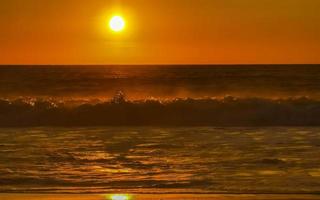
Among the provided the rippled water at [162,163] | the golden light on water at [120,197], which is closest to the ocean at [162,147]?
the rippled water at [162,163]

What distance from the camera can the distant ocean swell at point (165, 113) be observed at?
19453 millimetres

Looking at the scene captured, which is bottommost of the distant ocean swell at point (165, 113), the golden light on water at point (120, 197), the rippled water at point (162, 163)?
the golden light on water at point (120, 197)

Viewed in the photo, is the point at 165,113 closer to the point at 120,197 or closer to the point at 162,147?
the point at 162,147

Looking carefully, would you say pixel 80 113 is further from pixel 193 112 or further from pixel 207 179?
pixel 207 179

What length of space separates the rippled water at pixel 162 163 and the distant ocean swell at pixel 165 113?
523cm

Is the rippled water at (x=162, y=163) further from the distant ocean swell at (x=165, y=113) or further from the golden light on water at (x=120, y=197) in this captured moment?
the distant ocean swell at (x=165, y=113)

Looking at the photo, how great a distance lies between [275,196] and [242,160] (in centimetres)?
287

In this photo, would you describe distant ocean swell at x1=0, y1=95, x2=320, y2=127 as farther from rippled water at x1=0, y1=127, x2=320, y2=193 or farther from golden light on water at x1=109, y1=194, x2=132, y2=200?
golden light on water at x1=109, y1=194, x2=132, y2=200

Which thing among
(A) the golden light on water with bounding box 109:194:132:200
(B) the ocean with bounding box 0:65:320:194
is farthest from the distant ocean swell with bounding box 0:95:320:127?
(A) the golden light on water with bounding box 109:194:132:200

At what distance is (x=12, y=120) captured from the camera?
20.1 m

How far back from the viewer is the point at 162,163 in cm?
973

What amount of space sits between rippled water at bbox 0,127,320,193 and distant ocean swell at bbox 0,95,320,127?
5231 mm

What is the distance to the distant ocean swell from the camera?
63.8ft

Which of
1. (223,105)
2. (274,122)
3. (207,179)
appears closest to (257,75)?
(223,105)
